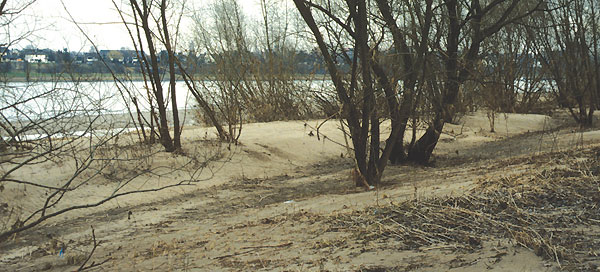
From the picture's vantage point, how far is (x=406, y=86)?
7727mm

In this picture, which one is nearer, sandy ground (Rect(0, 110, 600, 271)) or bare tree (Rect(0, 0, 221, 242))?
sandy ground (Rect(0, 110, 600, 271))

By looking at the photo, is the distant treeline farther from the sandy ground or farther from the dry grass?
the dry grass

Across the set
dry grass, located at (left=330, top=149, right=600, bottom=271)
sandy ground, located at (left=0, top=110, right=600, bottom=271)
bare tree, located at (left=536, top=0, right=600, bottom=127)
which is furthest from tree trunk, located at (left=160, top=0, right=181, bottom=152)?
bare tree, located at (left=536, top=0, right=600, bottom=127)

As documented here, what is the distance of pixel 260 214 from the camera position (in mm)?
6301

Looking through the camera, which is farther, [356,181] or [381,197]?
[356,181]

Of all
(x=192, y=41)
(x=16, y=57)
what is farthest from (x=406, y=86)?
(x=192, y=41)

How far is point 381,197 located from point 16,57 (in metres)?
6.11

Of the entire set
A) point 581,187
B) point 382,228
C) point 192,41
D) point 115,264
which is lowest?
point 115,264

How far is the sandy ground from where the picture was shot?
393 cm

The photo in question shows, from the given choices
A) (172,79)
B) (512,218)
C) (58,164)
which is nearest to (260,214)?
(512,218)

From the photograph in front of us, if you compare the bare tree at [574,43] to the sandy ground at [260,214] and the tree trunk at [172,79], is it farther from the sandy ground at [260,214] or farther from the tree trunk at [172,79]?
the tree trunk at [172,79]

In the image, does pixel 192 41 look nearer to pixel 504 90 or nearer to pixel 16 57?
pixel 16 57

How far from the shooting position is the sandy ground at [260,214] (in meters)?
3.93

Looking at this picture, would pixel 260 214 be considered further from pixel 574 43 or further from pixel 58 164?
pixel 574 43
